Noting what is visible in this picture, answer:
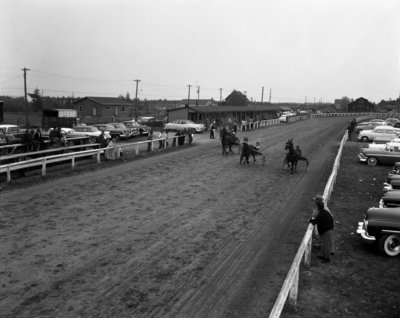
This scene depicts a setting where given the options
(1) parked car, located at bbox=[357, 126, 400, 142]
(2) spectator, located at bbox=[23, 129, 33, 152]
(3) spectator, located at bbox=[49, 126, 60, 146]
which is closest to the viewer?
(2) spectator, located at bbox=[23, 129, 33, 152]

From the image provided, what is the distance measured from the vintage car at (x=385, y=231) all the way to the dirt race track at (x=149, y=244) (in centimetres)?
159

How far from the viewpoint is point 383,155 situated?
2077 cm

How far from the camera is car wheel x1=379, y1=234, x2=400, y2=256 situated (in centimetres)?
858

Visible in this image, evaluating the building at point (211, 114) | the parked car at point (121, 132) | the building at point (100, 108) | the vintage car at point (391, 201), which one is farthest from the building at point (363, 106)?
the vintage car at point (391, 201)

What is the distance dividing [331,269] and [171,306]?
335cm

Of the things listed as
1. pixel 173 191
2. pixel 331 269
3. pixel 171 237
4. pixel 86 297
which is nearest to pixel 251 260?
pixel 331 269

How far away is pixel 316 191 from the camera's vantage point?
1431 centimetres

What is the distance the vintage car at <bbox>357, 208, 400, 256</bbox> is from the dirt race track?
159cm

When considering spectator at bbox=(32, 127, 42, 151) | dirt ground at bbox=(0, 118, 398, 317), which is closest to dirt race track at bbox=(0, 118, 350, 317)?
dirt ground at bbox=(0, 118, 398, 317)

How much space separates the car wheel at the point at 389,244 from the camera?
858 centimetres

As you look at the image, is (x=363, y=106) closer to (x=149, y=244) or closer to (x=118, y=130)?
(x=118, y=130)

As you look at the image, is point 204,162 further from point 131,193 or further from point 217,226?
point 217,226

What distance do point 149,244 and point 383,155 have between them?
16003mm

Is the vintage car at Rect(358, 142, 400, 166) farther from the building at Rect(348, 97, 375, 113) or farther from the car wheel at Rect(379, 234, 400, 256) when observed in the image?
the building at Rect(348, 97, 375, 113)
